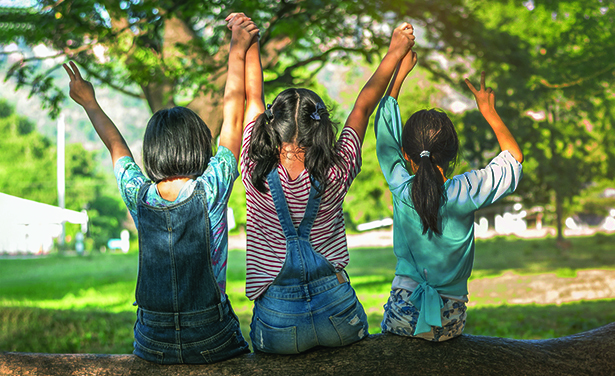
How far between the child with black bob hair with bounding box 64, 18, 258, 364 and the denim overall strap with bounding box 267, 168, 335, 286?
0.68ft

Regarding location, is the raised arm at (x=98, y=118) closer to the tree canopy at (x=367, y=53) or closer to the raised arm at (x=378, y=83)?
the raised arm at (x=378, y=83)

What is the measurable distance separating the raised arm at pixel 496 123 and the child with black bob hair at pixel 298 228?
67 cm

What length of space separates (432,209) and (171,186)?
1.03 meters

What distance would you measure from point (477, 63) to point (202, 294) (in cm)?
1182

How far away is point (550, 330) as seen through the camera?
7.27 metres

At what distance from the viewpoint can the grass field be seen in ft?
23.3

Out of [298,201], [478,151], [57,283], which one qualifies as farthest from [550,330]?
[57,283]

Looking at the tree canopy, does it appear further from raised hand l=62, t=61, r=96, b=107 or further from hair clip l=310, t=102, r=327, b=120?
hair clip l=310, t=102, r=327, b=120

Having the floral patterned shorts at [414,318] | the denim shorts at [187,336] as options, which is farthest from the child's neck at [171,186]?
the floral patterned shorts at [414,318]

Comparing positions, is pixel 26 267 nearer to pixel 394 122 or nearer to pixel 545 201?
pixel 545 201

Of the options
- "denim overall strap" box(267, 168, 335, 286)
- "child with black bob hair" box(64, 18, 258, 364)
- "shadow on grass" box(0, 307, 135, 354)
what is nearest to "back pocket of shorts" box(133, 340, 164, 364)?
"child with black bob hair" box(64, 18, 258, 364)

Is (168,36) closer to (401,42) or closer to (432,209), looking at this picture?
(401,42)

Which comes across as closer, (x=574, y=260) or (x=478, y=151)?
(x=478, y=151)

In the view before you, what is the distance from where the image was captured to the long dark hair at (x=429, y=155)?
6.82ft
